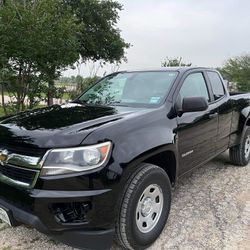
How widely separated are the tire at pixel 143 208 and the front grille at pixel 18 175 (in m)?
0.76

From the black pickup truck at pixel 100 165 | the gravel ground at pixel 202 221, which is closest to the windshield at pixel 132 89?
the black pickup truck at pixel 100 165

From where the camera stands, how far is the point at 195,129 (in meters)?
3.94

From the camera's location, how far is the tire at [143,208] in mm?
2783

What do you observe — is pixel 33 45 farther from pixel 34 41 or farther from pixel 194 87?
pixel 194 87

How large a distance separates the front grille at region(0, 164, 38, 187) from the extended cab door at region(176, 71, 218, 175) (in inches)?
64.4

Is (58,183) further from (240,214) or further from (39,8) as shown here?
(39,8)

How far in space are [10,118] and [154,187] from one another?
1614mm

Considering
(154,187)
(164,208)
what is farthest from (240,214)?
(154,187)

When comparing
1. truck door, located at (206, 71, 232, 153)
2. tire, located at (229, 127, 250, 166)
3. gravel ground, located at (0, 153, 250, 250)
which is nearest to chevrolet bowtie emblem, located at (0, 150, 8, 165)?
gravel ground, located at (0, 153, 250, 250)

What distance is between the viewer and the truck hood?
2637mm

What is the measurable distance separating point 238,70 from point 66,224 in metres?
34.5

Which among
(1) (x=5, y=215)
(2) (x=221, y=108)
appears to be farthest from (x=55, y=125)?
(2) (x=221, y=108)

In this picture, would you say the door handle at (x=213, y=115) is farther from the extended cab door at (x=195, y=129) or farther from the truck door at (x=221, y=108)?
the truck door at (x=221, y=108)

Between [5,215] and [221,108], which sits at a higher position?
[221,108]
